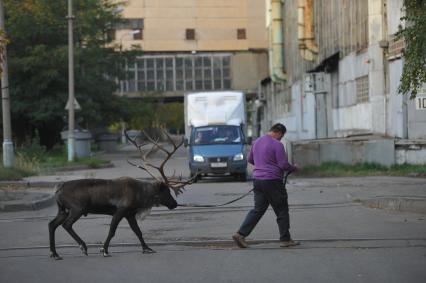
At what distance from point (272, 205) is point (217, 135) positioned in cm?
1514

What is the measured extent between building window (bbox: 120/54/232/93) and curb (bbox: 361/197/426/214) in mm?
54177

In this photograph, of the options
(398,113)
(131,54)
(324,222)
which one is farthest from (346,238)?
(131,54)

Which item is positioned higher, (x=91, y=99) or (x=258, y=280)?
(x=91, y=99)

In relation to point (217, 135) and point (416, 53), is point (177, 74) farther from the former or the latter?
point (416, 53)

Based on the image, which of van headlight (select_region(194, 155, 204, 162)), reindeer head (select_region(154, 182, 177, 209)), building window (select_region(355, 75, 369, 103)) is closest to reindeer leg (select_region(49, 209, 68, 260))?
reindeer head (select_region(154, 182, 177, 209))

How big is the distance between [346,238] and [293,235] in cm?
90

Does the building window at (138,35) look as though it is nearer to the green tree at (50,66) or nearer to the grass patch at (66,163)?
the green tree at (50,66)

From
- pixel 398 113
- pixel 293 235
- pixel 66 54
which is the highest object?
pixel 66 54

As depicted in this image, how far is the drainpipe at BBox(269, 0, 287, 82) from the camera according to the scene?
55.0 m

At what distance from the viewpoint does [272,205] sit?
10.8 m

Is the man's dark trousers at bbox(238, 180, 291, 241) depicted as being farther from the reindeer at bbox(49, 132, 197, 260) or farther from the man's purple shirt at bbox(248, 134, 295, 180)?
the reindeer at bbox(49, 132, 197, 260)

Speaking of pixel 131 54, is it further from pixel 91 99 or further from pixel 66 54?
pixel 66 54

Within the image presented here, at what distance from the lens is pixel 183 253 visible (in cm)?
1041

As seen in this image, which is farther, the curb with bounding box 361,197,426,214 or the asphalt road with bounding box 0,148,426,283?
the curb with bounding box 361,197,426,214
